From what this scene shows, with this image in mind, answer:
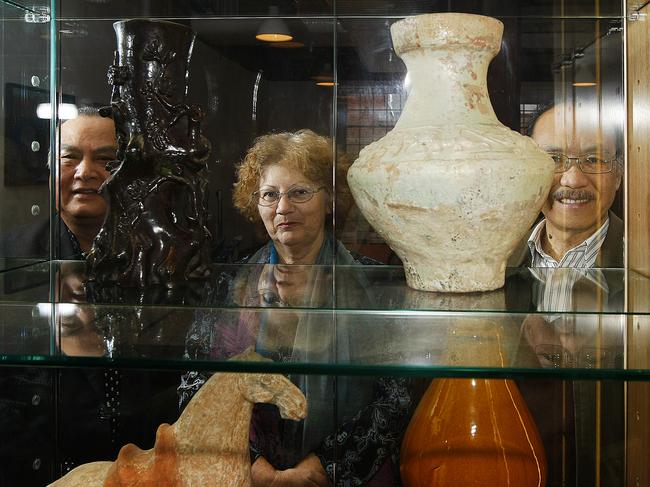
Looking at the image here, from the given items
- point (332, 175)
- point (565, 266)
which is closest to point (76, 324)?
point (332, 175)

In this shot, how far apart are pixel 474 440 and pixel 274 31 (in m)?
0.47

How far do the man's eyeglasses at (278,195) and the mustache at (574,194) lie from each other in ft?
0.86

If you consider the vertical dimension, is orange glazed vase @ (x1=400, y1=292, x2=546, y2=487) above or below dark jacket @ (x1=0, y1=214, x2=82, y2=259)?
below

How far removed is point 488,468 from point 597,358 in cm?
32

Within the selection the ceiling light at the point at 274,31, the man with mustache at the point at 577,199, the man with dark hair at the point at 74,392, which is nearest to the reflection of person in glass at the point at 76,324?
the man with dark hair at the point at 74,392

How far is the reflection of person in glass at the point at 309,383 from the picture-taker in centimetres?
86

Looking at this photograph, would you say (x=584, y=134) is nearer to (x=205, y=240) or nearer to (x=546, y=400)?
(x=546, y=400)

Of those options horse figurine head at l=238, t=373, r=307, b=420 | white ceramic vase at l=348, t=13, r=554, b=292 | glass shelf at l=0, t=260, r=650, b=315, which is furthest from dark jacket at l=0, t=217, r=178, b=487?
white ceramic vase at l=348, t=13, r=554, b=292

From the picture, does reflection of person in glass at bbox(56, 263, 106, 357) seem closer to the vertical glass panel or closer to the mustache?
the vertical glass panel

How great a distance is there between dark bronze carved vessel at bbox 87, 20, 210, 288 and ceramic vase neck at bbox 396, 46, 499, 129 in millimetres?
194

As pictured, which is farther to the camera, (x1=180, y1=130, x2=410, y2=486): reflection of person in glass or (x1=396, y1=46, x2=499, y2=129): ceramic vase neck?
(x1=180, y1=130, x2=410, y2=486): reflection of person in glass

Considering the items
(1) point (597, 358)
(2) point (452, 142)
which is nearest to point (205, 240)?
(2) point (452, 142)

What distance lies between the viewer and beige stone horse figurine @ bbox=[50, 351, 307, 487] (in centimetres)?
70

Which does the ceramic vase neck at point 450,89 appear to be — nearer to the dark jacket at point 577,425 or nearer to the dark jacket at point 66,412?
the dark jacket at point 577,425
